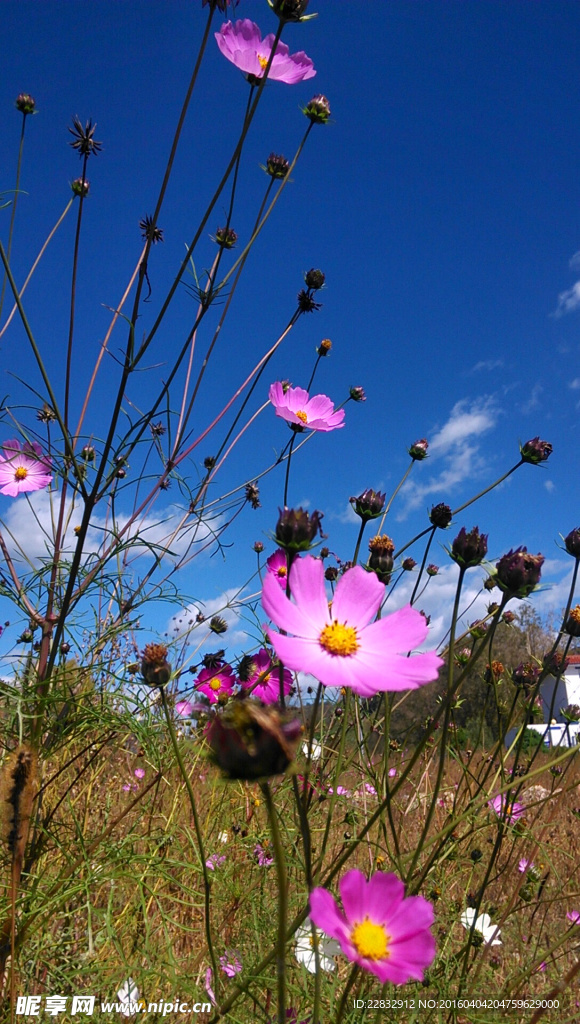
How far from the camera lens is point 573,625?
110cm

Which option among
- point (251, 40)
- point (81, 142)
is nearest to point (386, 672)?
point (251, 40)

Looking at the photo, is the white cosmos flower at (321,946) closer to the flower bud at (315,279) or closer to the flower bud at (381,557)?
the flower bud at (381,557)

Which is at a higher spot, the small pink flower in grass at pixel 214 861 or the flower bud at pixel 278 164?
the flower bud at pixel 278 164

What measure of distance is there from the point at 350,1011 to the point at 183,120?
114cm

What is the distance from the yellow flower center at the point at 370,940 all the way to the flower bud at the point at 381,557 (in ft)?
1.48

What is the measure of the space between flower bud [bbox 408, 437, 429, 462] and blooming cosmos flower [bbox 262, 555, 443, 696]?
91cm

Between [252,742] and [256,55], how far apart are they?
1096mm

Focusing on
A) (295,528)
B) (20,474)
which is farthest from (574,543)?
(20,474)

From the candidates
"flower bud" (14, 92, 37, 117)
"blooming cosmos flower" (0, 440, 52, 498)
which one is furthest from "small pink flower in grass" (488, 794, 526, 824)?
"flower bud" (14, 92, 37, 117)

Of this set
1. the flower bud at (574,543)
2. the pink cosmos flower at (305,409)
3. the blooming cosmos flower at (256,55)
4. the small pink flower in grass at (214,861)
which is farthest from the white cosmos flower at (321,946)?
the blooming cosmos flower at (256,55)

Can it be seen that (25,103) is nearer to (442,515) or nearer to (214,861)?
(442,515)

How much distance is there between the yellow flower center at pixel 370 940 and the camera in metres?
0.46

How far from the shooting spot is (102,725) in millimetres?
932

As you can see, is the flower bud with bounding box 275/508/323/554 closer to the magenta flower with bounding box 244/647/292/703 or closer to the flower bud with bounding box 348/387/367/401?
the magenta flower with bounding box 244/647/292/703
